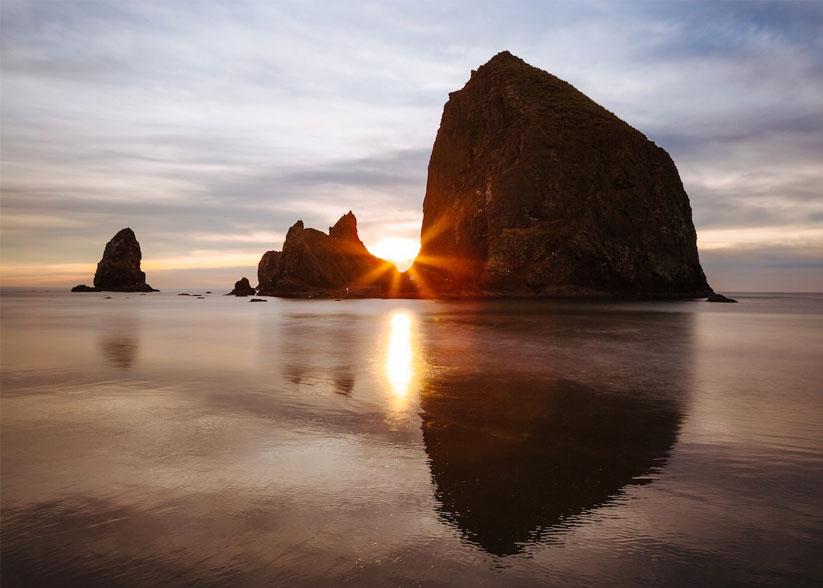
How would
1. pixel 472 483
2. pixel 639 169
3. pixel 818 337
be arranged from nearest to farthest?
pixel 472 483, pixel 818 337, pixel 639 169

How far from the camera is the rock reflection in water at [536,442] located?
5859mm

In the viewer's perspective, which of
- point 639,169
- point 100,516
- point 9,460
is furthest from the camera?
point 639,169

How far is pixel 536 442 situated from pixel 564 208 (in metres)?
94.3

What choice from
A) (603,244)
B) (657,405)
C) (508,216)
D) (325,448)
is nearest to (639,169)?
(603,244)

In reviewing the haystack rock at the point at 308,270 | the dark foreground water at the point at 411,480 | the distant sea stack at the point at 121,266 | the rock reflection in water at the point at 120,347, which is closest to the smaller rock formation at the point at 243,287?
the haystack rock at the point at 308,270

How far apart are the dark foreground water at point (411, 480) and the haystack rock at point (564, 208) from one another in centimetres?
8015

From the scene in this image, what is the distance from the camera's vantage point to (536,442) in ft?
28.7

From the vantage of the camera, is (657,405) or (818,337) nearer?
(657,405)

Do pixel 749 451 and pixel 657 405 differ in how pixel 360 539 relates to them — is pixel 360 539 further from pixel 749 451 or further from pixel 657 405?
pixel 657 405

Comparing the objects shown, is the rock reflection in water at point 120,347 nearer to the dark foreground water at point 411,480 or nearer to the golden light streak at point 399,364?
the dark foreground water at point 411,480

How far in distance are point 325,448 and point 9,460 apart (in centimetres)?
484

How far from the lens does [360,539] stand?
5.19 metres

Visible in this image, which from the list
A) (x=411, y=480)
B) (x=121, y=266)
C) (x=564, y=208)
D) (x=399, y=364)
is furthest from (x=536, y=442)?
(x=121, y=266)

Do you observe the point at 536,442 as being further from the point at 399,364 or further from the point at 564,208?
the point at 564,208
